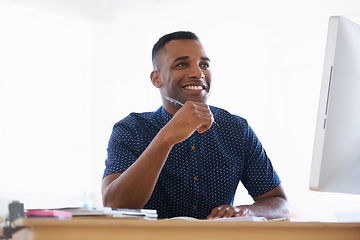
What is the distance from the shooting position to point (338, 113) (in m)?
0.93

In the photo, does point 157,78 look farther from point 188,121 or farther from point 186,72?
point 188,121

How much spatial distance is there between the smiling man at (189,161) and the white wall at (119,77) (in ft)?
4.70

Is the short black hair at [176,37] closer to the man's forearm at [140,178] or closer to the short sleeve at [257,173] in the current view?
the short sleeve at [257,173]

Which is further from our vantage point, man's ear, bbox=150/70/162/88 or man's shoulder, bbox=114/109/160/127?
man's ear, bbox=150/70/162/88

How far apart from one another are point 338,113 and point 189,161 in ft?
2.78

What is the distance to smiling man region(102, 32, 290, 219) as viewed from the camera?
1.55m

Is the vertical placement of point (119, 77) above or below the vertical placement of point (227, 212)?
above

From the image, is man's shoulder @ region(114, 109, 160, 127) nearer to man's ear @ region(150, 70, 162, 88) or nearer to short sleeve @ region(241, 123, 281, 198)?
man's ear @ region(150, 70, 162, 88)

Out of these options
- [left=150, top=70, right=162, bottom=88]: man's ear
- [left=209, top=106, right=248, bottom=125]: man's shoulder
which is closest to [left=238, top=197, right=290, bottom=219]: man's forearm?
[left=209, top=106, right=248, bottom=125]: man's shoulder

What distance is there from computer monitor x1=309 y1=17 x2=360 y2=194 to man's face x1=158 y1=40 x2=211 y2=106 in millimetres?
896

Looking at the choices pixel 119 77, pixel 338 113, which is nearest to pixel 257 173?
pixel 338 113

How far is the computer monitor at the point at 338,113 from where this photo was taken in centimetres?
91

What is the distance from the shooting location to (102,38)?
14.4 ft

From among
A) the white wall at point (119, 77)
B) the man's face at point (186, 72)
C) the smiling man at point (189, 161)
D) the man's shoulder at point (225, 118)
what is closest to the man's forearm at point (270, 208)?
the smiling man at point (189, 161)
